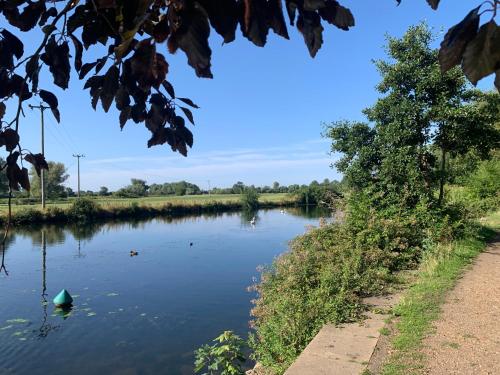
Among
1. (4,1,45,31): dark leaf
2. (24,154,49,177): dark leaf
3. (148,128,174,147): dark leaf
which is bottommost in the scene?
(24,154,49,177): dark leaf

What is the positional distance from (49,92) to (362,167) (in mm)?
11524

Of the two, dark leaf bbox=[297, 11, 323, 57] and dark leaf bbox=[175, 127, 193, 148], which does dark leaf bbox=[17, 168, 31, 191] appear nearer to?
dark leaf bbox=[175, 127, 193, 148]

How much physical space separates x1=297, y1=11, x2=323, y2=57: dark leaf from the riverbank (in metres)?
3.91

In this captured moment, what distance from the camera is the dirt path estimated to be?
4.38 m

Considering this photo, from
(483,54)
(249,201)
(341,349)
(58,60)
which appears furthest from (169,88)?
(249,201)

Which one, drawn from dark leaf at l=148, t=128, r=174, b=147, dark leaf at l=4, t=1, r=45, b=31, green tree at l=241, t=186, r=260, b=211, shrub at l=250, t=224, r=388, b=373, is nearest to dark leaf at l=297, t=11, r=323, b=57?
dark leaf at l=148, t=128, r=174, b=147

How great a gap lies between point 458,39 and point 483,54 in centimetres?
7

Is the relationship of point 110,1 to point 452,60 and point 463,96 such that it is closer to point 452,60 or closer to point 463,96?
point 452,60

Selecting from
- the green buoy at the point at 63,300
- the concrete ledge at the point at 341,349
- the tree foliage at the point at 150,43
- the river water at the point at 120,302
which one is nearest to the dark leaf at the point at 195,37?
the tree foliage at the point at 150,43

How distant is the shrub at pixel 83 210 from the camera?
4047 centimetres

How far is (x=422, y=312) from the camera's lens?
6047 millimetres

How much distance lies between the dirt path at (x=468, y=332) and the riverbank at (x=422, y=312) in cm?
4

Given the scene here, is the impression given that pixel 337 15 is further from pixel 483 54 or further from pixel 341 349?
pixel 341 349

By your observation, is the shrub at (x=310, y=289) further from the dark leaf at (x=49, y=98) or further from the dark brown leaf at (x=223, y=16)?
the dark brown leaf at (x=223, y=16)
